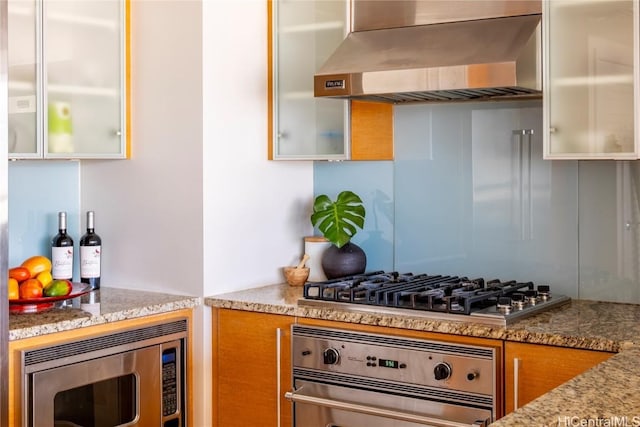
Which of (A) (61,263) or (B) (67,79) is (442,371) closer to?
(A) (61,263)

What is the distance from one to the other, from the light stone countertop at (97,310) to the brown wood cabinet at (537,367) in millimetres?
1195

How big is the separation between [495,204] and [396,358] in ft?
2.75

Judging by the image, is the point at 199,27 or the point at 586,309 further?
the point at 199,27

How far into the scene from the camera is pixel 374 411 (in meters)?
2.79

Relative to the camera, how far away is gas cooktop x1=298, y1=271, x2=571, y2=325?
107 inches

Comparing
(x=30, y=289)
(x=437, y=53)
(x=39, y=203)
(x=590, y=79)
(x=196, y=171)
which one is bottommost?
(x=30, y=289)

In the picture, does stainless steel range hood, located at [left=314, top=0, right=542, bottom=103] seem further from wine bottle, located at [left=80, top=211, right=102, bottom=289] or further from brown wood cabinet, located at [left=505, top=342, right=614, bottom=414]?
wine bottle, located at [left=80, top=211, right=102, bottom=289]

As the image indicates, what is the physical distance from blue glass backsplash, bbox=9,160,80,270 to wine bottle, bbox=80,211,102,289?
156 mm

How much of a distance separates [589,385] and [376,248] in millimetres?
1882

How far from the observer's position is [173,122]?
3.28 metres

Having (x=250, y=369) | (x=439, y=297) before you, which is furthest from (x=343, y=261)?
(x=439, y=297)

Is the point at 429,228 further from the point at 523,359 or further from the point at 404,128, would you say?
the point at 523,359

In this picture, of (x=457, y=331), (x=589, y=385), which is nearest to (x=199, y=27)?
(x=457, y=331)

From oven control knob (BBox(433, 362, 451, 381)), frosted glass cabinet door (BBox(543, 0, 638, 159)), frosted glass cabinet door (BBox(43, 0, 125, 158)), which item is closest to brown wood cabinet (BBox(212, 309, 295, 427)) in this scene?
oven control knob (BBox(433, 362, 451, 381))
